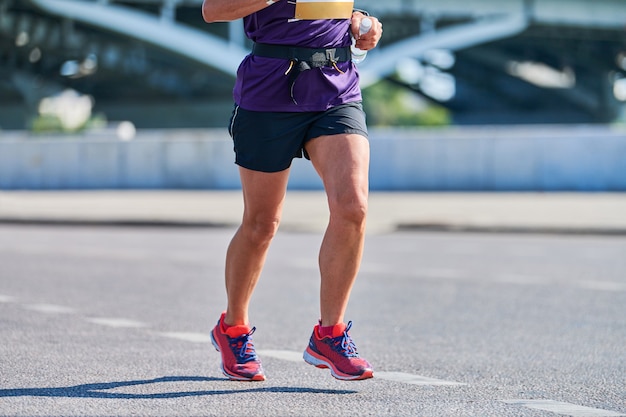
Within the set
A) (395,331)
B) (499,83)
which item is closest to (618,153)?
(395,331)

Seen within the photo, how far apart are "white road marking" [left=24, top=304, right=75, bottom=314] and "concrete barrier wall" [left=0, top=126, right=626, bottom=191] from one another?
16088mm

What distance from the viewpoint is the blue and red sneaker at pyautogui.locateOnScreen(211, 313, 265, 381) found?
4.80 meters

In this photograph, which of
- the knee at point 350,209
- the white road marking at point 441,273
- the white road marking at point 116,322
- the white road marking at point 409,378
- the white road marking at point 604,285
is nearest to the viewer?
the knee at point 350,209

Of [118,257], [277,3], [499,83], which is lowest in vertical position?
[118,257]

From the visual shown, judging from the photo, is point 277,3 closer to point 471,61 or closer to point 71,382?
point 71,382

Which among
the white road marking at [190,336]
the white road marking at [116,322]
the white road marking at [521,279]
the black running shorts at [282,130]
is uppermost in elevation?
the black running shorts at [282,130]

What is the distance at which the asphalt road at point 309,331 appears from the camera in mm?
4414

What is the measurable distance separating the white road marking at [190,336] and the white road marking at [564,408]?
2128 millimetres

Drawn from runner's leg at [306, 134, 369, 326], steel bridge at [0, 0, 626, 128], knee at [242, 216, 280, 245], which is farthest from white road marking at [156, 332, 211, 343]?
steel bridge at [0, 0, 626, 128]

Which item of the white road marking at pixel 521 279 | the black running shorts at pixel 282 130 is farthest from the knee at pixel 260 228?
the white road marking at pixel 521 279

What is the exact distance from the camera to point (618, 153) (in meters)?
23.2

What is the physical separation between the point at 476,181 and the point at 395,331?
17.5 m

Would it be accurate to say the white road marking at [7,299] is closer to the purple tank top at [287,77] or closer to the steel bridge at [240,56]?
the purple tank top at [287,77]

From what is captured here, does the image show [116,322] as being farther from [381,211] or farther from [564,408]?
[381,211]
